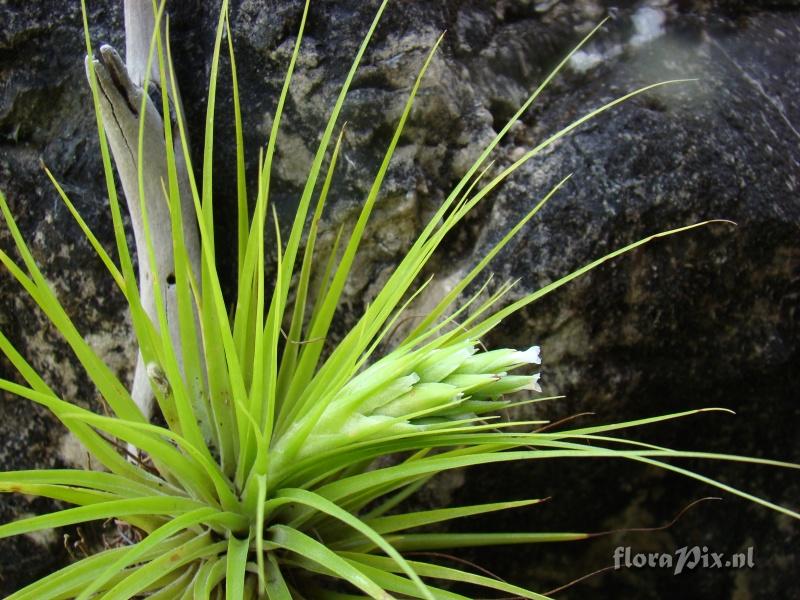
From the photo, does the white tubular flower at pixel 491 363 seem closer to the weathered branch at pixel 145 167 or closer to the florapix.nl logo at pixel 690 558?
the weathered branch at pixel 145 167

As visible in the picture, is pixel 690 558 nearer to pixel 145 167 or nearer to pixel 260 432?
pixel 260 432

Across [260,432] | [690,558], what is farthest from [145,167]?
[690,558]

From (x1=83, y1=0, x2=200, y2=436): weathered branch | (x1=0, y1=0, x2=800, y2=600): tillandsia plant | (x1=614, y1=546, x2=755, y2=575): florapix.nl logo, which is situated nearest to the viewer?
(x1=0, y1=0, x2=800, y2=600): tillandsia plant

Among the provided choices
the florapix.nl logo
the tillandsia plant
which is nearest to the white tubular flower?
the tillandsia plant

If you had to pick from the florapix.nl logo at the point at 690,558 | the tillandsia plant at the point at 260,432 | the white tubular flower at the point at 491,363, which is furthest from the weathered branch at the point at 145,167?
the florapix.nl logo at the point at 690,558

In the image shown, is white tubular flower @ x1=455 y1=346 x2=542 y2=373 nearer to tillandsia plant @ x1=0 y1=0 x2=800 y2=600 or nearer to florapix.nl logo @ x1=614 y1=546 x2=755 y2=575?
tillandsia plant @ x1=0 y1=0 x2=800 y2=600

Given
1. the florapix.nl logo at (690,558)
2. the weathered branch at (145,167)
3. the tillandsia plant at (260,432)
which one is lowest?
Answer: the florapix.nl logo at (690,558)
